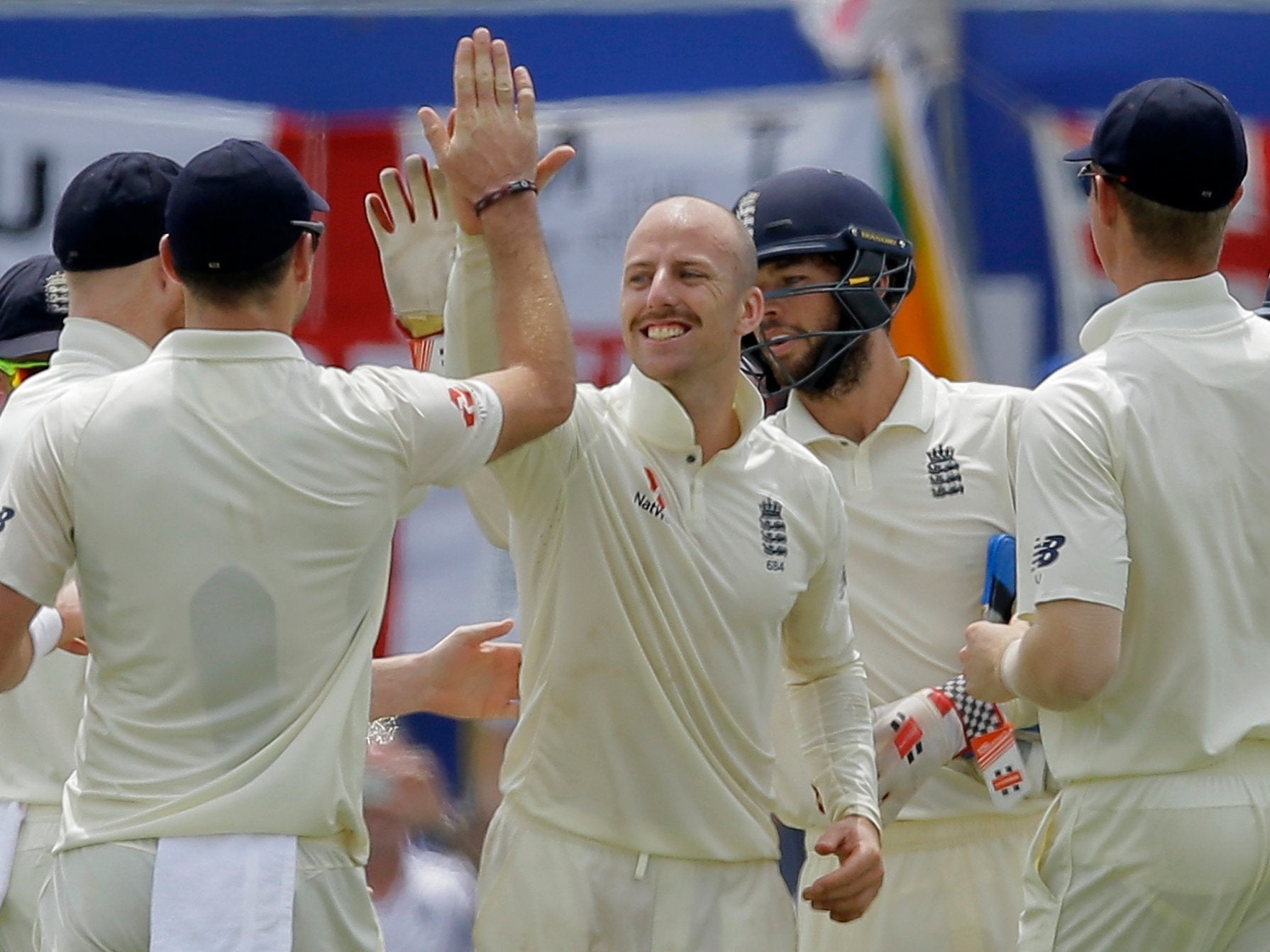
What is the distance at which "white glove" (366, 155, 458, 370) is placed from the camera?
3.14 m

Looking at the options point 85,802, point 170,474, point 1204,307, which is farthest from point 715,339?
point 85,802

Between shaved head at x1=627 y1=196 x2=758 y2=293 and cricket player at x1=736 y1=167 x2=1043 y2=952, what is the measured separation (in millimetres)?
408

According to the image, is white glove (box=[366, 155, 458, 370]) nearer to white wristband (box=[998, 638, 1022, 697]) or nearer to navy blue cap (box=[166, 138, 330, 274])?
navy blue cap (box=[166, 138, 330, 274])

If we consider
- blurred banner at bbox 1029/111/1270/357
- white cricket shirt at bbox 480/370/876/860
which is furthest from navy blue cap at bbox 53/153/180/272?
blurred banner at bbox 1029/111/1270/357

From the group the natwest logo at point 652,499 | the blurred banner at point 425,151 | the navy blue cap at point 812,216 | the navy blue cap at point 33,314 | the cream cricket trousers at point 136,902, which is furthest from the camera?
the blurred banner at point 425,151

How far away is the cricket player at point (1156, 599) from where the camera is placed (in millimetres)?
2902

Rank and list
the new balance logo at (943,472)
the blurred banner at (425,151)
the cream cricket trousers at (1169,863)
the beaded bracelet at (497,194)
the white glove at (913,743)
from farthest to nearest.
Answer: the blurred banner at (425,151), the new balance logo at (943,472), the white glove at (913,743), the beaded bracelet at (497,194), the cream cricket trousers at (1169,863)

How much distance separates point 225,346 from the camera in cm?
273

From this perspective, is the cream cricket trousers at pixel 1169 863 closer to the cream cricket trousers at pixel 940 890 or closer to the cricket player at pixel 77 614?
the cream cricket trousers at pixel 940 890

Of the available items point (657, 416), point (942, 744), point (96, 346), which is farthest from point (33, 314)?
point (942, 744)

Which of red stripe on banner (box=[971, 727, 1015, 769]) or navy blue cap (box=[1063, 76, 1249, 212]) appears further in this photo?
red stripe on banner (box=[971, 727, 1015, 769])

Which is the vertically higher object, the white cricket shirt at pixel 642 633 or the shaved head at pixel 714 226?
the shaved head at pixel 714 226

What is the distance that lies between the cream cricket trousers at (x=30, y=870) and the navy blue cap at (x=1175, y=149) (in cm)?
211

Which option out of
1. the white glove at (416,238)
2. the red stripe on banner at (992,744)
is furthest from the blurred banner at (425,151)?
the white glove at (416,238)
